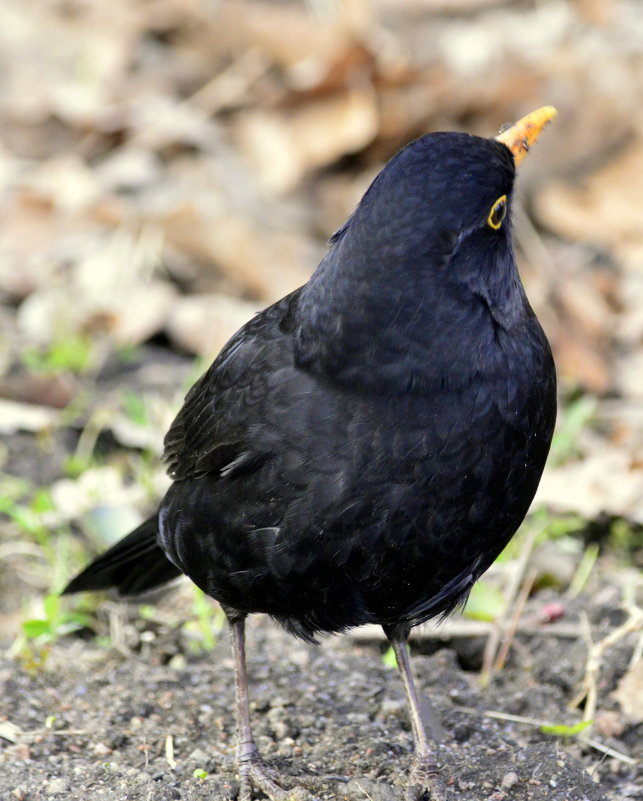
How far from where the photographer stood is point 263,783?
338cm

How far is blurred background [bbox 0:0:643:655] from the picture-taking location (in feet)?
16.6

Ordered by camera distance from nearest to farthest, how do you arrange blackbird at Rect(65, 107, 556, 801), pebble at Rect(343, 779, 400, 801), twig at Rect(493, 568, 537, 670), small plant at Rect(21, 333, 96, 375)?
blackbird at Rect(65, 107, 556, 801) < pebble at Rect(343, 779, 400, 801) < twig at Rect(493, 568, 537, 670) < small plant at Rect(21, 333, 96, 375)

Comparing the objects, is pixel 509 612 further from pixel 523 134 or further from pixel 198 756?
pixel 523 134

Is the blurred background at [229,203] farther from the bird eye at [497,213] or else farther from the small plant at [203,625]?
the bird eye at [497,213]

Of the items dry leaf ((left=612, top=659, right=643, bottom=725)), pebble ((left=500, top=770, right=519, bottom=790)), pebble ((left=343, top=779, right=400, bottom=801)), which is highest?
dry leaf ((left=612, top=659, right=643, bottom=725))

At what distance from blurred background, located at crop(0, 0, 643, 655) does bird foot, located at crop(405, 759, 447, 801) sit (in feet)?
4.35

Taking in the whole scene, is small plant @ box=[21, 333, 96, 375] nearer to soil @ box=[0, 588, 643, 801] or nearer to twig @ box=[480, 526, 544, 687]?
soil @ box=[0, 588, 643, 801]

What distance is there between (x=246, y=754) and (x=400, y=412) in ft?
3.80

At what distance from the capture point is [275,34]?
27.4 feet

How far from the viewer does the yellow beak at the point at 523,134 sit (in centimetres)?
334

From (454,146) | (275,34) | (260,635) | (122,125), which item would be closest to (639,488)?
(260,635)

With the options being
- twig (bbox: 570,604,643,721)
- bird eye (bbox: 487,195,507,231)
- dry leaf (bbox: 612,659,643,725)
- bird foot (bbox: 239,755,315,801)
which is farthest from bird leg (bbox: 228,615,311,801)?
bird eye (bbox: 487,195,507,231)

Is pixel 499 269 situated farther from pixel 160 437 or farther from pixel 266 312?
pixel 160 437

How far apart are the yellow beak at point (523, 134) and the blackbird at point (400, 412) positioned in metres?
0.01
